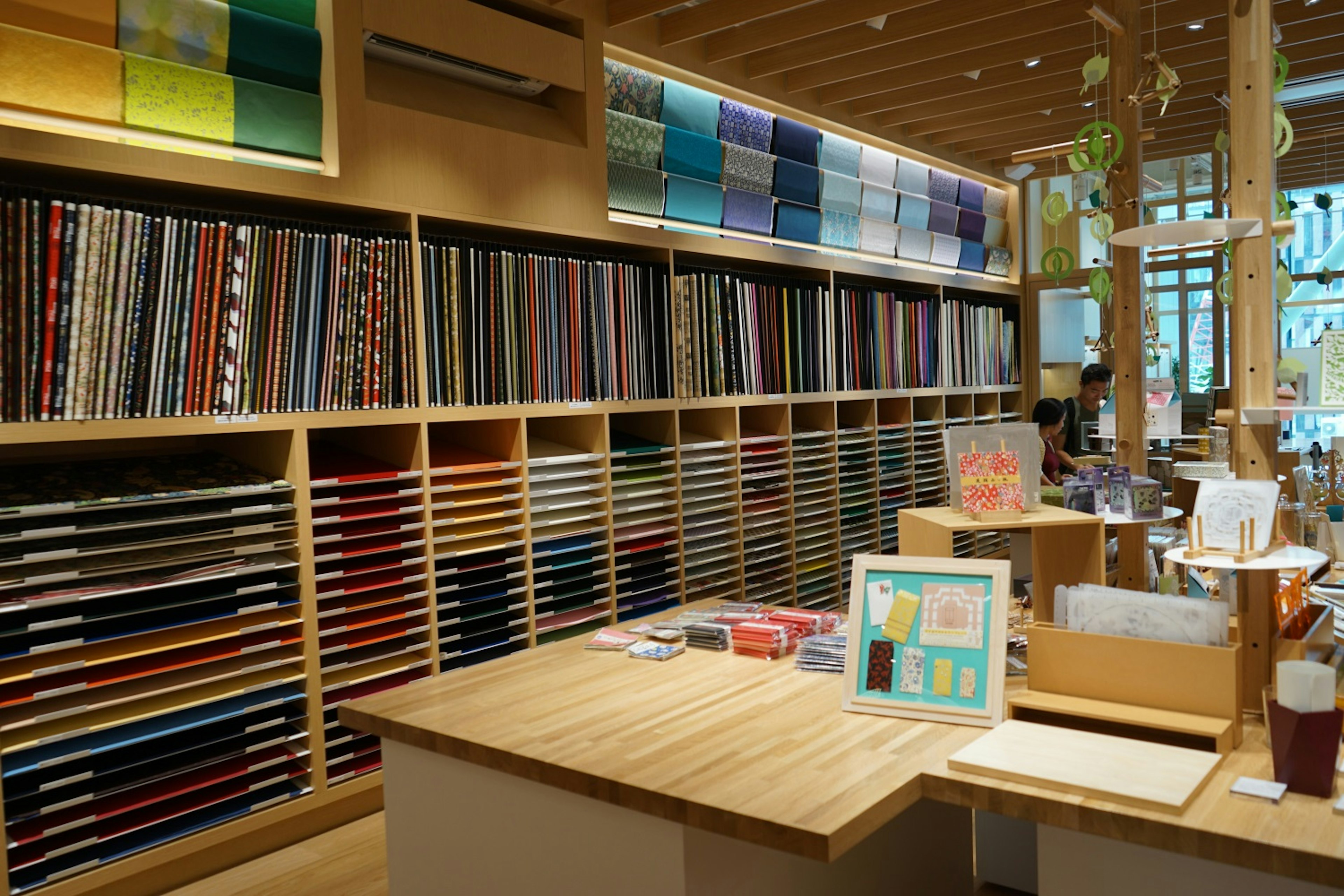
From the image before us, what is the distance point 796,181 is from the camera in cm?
520

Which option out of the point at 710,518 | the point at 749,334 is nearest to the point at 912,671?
the point at 710,518

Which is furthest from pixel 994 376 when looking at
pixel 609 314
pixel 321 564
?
pixel 321 564

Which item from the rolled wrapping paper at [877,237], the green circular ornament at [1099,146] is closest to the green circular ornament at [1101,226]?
the green circular ornament at [1099,146]

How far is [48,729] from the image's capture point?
2535mm

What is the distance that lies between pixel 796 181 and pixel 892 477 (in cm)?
186

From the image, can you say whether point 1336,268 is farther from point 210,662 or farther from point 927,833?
point 210,662

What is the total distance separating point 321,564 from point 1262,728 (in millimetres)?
2569

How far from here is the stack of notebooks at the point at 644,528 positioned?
13.6 ft

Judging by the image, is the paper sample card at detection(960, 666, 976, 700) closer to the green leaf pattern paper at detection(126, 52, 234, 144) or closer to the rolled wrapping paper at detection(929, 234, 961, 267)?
the green leaf pattern paper at detection(126, 52, 234, 144)

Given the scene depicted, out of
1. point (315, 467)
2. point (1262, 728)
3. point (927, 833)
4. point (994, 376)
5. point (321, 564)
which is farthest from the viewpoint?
point (994, 376)

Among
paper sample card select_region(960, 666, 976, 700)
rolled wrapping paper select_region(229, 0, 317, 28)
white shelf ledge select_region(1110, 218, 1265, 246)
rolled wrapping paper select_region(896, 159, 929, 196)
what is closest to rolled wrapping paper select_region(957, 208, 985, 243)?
rolled wrapping paper select_region(896, 159, 929, 196)

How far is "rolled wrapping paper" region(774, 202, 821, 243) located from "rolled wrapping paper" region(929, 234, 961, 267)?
1.35 metres

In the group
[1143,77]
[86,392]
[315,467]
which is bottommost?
[315,467]

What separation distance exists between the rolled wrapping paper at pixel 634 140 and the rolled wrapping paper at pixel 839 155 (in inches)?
54.7
